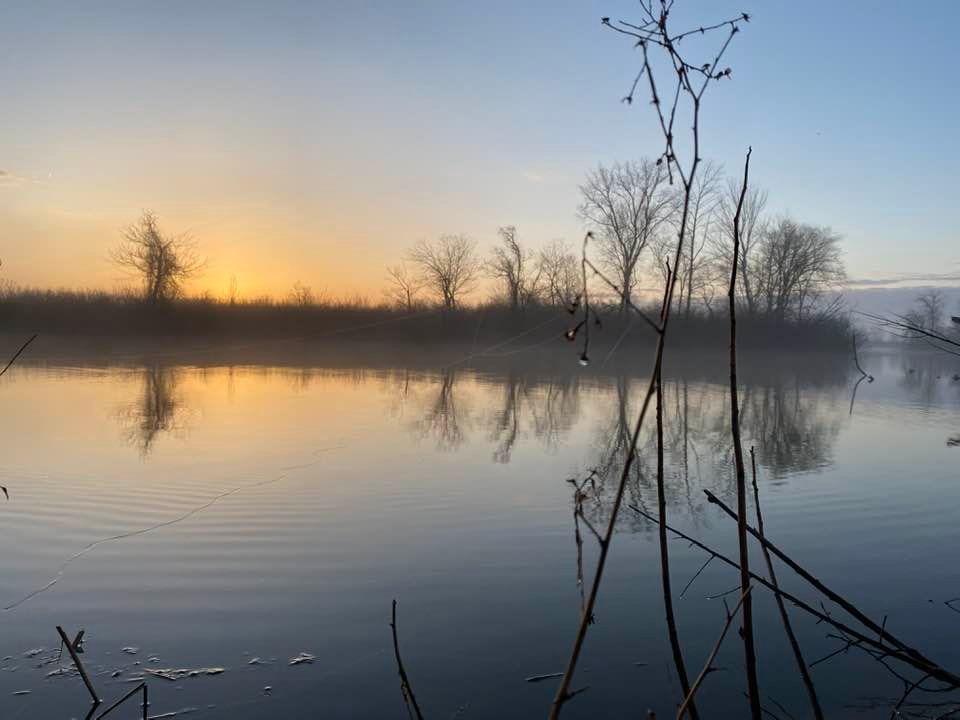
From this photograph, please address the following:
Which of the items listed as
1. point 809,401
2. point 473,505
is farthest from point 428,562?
point 809,401

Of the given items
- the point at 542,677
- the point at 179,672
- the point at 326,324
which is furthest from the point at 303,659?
the point at 326,324

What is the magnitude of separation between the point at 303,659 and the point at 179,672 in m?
0.52

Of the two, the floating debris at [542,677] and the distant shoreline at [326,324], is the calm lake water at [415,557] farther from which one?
the distant shoreline at [326,324]

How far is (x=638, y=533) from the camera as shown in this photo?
5.40m

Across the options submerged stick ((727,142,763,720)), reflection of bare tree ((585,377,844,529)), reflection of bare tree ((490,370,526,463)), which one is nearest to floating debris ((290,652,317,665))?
reflection of bare tree ((585,377,844,529))

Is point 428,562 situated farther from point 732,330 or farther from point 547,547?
point 732,330

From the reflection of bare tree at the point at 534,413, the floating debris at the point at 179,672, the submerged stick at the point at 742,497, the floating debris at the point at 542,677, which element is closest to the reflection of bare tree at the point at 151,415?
the reflection of bare tree at the point at 534,413

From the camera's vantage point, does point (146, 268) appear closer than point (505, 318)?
No

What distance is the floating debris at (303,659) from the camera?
3.36 meters

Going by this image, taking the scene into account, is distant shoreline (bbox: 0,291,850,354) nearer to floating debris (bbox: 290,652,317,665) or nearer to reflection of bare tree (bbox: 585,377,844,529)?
reflection of bare tree (bbox: 585,377,844,529)

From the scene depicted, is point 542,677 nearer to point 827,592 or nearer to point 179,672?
point 179,672

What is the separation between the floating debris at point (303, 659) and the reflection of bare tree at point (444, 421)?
18.0ft

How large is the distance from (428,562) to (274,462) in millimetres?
3664

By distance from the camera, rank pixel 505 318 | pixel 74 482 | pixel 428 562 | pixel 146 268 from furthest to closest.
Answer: pixel 146 268 < pixel 505 318 < pixel 74 482 < pixel 428 562
